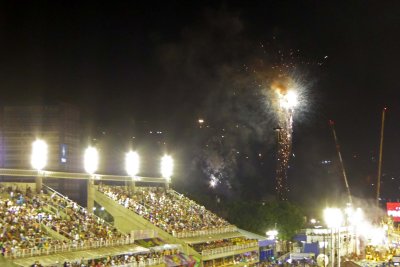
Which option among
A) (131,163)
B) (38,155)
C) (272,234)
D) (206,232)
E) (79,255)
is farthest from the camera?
(272,234)

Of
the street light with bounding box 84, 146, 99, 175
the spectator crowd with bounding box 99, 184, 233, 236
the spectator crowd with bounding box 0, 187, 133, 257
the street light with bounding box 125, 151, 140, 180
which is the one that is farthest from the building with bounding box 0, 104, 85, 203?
the spectator crowd with bounding box 0, 187, 133, 257

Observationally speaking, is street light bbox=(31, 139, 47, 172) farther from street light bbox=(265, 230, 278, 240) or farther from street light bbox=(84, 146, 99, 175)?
street light bbox=(265, 230, 278, 240)

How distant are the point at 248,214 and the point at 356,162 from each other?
319ft

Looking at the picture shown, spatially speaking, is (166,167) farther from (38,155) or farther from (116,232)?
(38,155)

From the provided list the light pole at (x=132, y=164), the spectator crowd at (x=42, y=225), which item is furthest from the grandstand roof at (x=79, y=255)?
the light pole at (x=132, y=164)

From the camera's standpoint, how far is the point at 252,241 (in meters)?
45.9

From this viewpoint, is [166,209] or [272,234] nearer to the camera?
[166,209]

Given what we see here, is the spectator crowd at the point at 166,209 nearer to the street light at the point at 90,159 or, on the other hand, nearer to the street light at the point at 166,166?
the street light at the point at 90,159

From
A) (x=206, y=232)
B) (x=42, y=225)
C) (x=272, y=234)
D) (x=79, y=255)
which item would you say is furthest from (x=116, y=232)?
(x=272, y=234)

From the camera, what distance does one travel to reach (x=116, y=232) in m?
34.9

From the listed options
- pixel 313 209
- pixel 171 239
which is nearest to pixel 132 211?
pixel 171 239

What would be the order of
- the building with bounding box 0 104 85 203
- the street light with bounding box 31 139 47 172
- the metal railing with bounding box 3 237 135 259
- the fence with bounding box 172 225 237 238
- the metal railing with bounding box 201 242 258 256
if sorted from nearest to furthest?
the metal railing with bounding box 3 237 135 259
the street light with bounding box 31 139 47 172
the metal railing with bounding box 201 242 258 256
the fence with bounding box 172 225 237 238
the building with bounding box 0 104 85 203

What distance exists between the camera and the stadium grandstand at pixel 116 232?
2731cm

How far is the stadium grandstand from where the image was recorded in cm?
2731
